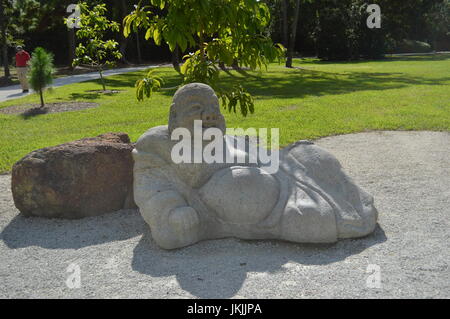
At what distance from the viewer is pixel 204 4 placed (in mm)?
4578

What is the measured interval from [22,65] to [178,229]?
592 inches

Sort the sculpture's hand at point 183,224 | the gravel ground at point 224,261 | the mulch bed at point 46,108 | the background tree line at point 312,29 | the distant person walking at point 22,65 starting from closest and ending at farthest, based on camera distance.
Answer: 1. the gravel ground at point 224,261
2. the sculpture's hand at point 183,224
3. the mulch bed at point 46,108
4. the distant person walking at point 22,65
5. the background tree line at point 312,29

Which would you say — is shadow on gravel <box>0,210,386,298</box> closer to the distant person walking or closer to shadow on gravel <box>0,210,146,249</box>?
shadow on gravel <box>0,210,146,249</box>

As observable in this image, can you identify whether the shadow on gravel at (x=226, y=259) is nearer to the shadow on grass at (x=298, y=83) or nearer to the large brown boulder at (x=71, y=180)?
the large brown boulder at (x=71, y=180)

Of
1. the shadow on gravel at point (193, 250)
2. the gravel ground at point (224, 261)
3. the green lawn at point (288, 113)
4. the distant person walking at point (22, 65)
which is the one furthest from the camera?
the distant person walking at point (22, 65)

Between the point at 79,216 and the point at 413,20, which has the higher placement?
the point at 413,20

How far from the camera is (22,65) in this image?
16547 mm

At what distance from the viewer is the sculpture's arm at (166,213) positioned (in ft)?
12.8

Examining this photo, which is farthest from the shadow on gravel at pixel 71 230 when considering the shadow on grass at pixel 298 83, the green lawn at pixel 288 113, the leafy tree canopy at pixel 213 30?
the shadow on grass at pixel 298 83

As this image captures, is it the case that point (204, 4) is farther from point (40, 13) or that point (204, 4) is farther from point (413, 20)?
point (413, 20)

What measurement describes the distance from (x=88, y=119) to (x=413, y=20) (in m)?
32.5

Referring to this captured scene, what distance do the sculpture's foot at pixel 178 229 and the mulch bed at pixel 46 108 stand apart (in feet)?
30.7
